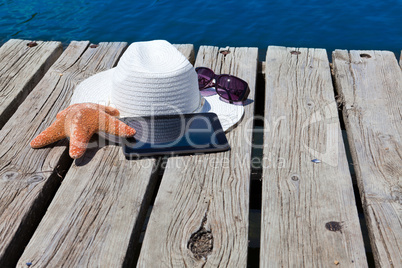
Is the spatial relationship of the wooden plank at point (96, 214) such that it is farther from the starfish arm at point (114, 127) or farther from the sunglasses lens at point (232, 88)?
the sunglasses lens at point (232, 88)

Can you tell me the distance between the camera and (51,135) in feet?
8.36

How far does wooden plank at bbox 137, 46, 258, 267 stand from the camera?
1984 millimetres

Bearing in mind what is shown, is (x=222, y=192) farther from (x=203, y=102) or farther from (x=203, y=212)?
(x=203, y=102)

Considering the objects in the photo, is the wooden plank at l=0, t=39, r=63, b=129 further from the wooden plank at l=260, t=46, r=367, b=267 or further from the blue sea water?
the blue sea water

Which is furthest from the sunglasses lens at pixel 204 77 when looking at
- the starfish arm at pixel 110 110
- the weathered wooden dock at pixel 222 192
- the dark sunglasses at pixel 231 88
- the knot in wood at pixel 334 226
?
the knot in wood at pixel 334 226

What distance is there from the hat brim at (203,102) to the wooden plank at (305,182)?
205 millimetres

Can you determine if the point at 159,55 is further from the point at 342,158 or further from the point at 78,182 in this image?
the point at 342,158

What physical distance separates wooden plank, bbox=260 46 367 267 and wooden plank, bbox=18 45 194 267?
1.92 ft

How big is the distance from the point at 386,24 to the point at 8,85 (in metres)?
5.13

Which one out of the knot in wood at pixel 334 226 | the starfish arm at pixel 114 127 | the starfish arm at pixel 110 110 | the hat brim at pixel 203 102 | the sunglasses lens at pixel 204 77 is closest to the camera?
the knot in wood at pixel 334 226

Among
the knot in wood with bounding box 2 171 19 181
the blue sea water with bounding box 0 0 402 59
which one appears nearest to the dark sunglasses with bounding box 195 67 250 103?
the knot in wood with bounding box 2 171 19 181

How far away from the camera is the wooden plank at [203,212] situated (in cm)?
198

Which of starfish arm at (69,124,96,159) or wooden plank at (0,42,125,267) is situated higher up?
starfish arm at (69,124,96,159)

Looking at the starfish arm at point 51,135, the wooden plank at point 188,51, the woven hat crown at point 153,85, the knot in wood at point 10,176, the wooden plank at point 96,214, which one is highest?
the woven hat crown at point 153,85
